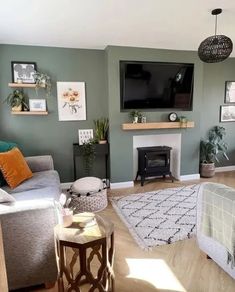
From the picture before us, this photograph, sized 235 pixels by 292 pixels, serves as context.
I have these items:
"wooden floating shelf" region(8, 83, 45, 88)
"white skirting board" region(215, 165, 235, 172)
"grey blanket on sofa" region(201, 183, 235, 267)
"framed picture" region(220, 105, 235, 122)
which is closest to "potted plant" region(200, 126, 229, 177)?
"framed picture" region(220, 105, 235, 122)

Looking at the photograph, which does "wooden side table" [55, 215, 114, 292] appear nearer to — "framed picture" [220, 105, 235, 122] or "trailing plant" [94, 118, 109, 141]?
"trailing plant" [94, 118, 109, 141]

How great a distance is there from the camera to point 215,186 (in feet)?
6.07

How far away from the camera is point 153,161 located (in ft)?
13.6

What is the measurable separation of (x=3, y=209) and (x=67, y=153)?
2477 mm

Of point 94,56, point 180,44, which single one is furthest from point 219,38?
point 94,56

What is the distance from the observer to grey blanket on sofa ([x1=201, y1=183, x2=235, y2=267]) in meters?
1.62

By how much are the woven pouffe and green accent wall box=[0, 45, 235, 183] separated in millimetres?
915

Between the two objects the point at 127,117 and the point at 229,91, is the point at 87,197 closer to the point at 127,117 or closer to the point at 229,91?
the point at 127,117

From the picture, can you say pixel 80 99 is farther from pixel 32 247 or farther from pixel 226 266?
pixel 226 266

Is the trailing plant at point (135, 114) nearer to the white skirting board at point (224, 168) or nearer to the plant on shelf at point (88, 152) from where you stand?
the plant on shelf at point (88, 152)

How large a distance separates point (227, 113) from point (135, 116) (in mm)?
2254

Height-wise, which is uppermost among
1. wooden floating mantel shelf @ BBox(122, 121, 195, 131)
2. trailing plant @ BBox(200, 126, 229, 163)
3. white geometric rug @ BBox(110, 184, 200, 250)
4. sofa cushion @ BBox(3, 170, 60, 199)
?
wooden floating mantel shelf @ BBox(122, 121, 195, 131)

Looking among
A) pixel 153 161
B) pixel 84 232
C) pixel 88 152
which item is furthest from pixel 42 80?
pixel 84 232

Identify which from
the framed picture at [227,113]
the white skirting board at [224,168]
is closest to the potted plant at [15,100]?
the framed picture at [227,113]
